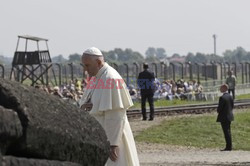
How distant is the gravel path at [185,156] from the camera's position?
15.7m

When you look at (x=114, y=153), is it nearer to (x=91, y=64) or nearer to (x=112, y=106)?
(x=112, y=106)

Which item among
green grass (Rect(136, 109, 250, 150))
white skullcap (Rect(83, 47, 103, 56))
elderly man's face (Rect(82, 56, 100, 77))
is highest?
white skullcap (Rect(83, 47, 103, 56))

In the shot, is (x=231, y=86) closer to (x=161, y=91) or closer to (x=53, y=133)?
(x=161, y=91)

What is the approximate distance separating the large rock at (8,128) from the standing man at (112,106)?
261 cm

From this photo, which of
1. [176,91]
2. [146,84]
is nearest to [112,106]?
[146,84]

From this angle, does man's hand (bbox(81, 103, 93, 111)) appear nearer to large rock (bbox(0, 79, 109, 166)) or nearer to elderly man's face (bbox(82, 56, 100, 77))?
elderly man's face (bbox(82, 56, 100, 77))

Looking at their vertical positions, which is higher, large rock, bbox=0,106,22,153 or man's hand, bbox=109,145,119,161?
large rock, bbox=0,106,22,153

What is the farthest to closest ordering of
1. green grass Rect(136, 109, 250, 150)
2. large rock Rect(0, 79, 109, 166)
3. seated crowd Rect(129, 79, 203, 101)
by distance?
seated crowd Rect(129, 79, 203, 101) → green grass Rect(136, 109, 250, 150) → large rock Rect(0, 79, 109, 166)

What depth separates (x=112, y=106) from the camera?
7254 millimetres

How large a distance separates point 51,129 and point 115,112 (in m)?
2.52

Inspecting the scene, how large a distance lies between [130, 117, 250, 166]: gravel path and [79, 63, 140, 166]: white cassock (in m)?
8.16

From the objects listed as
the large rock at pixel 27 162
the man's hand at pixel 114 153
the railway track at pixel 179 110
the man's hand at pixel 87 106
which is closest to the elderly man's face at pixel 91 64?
the man's hand at pixel 87 106

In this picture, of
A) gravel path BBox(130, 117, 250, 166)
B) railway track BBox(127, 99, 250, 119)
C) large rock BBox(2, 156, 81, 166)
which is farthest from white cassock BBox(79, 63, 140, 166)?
railway track BBox(127, 99, 250, 119)

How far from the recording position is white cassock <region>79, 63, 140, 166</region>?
7172 millimetres
